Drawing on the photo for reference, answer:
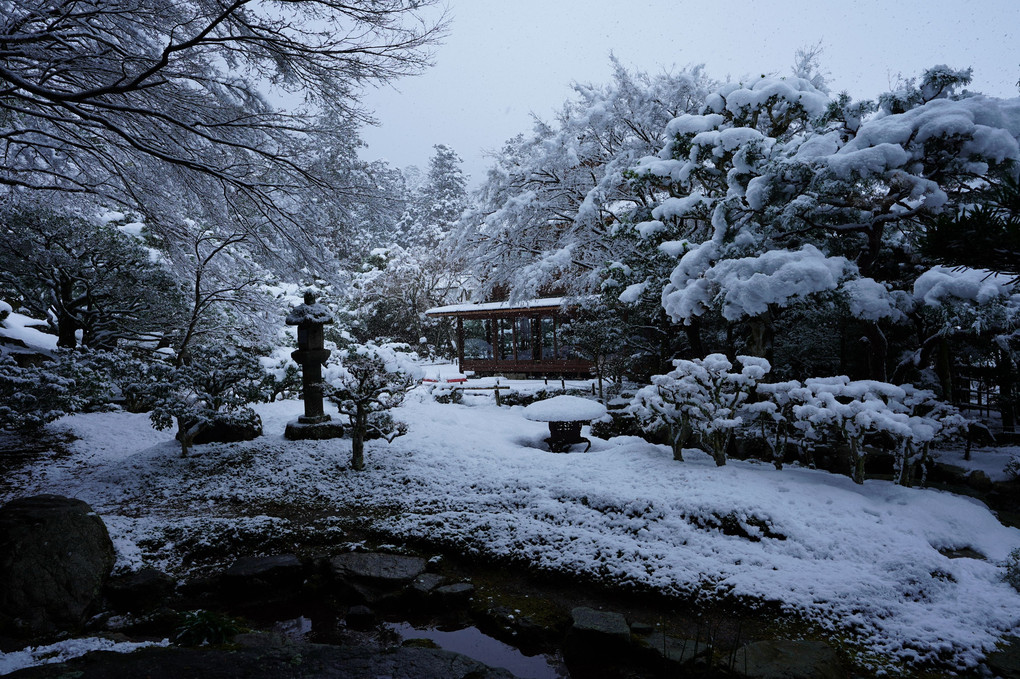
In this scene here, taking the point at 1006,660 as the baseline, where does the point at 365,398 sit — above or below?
above

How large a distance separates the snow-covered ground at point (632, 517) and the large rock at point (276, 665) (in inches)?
72.3

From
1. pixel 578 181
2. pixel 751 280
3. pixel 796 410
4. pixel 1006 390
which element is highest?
pixel 578 181

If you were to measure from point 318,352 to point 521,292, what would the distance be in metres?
5.46

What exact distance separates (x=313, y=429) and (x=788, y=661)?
7.77 m

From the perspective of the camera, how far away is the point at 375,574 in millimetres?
4598

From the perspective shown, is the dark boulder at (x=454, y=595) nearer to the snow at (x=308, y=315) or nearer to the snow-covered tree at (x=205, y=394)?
the snow-covered tree at (x=205, y=394)

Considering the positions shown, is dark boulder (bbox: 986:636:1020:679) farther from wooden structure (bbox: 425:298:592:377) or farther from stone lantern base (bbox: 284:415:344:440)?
wooden structure (bbox: 425:298:592:377)

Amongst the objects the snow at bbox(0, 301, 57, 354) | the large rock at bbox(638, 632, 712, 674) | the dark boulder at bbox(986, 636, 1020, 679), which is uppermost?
the snow at bbox(0, 301, 57, 354)

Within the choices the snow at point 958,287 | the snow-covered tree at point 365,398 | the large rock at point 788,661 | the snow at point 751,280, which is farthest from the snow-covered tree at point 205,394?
the snow at point 958,287

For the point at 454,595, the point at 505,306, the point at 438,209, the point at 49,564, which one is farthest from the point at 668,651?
the point at 438,209

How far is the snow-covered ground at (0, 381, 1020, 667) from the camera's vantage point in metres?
3.85

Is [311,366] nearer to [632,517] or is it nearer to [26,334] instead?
[632,517]

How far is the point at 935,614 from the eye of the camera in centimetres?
364

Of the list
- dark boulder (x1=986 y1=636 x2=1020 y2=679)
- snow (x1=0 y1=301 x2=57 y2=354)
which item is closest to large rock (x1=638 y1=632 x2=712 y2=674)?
dark boulder (x1=986 y1=636 x2=1020 y2=679)
